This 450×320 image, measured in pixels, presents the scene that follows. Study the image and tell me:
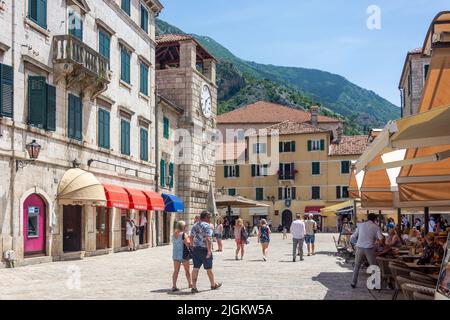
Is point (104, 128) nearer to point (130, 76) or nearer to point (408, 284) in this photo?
point (130, 76)

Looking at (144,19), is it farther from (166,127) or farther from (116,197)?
(116,197)

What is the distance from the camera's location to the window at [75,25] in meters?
23.2

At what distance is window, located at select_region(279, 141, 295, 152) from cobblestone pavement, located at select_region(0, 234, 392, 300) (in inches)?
1993

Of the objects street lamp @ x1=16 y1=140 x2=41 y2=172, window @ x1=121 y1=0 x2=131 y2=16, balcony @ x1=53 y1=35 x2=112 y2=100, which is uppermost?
window @ x1=121 y1=0 x2=131 y2=16

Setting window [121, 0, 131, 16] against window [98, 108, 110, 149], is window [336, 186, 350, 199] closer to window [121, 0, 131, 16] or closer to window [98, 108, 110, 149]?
window [121, 0, 131, 16]

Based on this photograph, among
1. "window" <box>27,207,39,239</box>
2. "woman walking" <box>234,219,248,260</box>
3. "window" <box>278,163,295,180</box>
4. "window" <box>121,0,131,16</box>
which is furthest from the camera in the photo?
"window" <box>278,163,295,180</box>

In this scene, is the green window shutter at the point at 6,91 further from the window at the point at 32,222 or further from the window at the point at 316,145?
the window at the point at 316,145

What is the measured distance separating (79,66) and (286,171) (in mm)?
50428

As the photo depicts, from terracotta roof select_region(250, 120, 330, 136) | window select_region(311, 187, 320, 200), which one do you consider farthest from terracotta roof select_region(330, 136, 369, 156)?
window select_region(311, 187, 320, 200)

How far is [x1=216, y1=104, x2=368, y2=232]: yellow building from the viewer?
2768 inches

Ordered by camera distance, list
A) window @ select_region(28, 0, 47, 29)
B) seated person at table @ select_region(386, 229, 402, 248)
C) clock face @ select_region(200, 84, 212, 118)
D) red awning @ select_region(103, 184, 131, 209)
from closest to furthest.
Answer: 1. seated person at table @ select_region(386, 229, 402, 248)
2. window @ select_region(28, 0, 47, 29)
3. red awning @ select_region(103, 184, 131, 209)
4. clock face @ select_region(200, 84, 212, 118)

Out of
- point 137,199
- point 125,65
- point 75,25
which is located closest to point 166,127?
point 125,65

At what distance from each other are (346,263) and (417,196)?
862 cm
